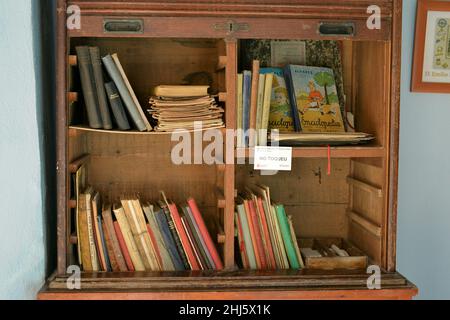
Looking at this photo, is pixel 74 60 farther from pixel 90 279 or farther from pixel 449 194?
pixel 449 194

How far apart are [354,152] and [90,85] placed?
3.19ft

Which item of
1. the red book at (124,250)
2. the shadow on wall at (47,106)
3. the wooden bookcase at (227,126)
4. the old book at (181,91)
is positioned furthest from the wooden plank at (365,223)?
the shadow on wall at (47,106)

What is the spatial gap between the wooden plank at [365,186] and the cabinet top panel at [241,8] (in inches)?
24.3

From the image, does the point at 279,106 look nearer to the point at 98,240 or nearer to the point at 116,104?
the point at 116,104

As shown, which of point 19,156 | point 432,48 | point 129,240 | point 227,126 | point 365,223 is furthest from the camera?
point 432,48

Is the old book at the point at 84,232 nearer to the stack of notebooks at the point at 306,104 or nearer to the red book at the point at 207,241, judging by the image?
the red book at the point at 207,241

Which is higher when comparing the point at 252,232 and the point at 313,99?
the point at 313,99

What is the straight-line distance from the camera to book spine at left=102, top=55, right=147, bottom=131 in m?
2.05

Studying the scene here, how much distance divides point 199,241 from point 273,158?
424 millimetres

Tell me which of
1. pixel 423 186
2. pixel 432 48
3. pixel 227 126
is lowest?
pixel 423 186

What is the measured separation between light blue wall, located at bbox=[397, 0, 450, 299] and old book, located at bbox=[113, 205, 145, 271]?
3.93 ft

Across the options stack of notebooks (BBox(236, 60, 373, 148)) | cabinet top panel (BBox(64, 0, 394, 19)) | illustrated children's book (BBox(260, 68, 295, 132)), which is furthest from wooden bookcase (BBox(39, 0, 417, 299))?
illustrated children's book (BBox(260, 68, 295, 132))

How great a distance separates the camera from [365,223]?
87.7 inches

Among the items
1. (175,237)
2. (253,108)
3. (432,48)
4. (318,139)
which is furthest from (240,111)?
(432,48)
